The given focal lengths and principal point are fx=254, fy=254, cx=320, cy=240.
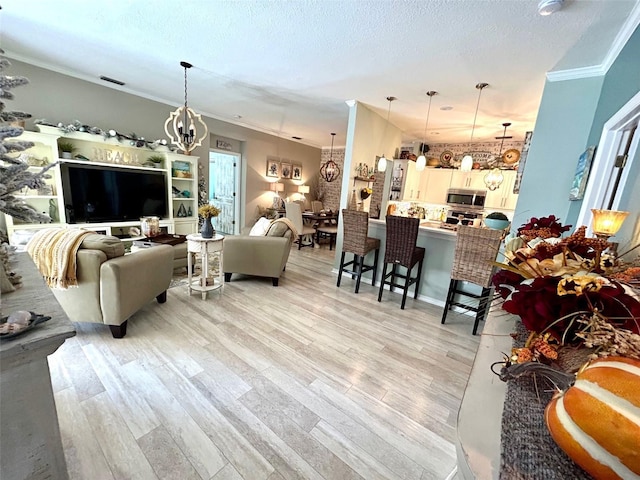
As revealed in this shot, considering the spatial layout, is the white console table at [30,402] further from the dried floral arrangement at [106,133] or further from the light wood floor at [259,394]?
the dried floral arrangement at [106,133]

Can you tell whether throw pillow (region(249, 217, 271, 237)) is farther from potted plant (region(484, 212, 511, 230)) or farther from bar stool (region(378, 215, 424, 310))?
potted plant (region(484, 212, 511, 230))

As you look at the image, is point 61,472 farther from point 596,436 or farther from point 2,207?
point 596,436

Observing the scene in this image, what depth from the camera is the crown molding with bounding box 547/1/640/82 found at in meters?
1.73

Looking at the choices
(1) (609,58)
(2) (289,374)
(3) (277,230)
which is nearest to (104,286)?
(2) (289,374)

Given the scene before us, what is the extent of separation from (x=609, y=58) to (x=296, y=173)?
20.4ft

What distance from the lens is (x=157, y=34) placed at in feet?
8.06

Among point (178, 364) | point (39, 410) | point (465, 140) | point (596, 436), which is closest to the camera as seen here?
point (596, 436)

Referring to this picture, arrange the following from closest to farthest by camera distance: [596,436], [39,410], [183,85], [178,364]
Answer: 1. [596,436]
2. [39,410]
3. [178,364]
4. [183,85]

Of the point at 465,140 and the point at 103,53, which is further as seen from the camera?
the point at 465,140

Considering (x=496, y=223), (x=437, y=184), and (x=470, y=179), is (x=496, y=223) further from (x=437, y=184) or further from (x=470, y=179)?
(x=437, y=184)

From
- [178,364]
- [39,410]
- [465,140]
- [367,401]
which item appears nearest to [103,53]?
[178,364]

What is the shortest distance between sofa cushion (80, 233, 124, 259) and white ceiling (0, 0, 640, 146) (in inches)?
75.3

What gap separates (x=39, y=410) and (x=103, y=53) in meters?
3.85

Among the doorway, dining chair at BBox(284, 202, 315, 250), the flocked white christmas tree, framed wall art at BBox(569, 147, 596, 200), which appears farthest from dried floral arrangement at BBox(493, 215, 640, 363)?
the doorway
